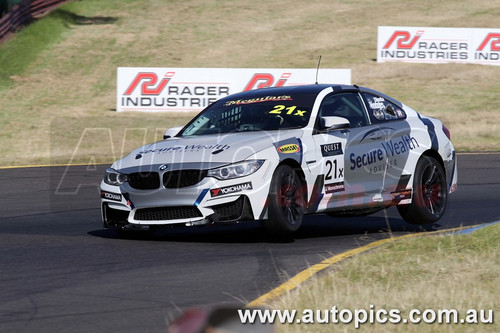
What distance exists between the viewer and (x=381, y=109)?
10586 mm

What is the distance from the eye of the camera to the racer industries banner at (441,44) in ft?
119

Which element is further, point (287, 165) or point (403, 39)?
point (403, 39)

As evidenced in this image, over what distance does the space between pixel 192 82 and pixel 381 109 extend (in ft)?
60.0

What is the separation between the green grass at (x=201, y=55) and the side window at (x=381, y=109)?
11869 mm

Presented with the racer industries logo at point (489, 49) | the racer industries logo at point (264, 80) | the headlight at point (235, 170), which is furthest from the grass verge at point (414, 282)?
the racer industries logo at point (489, 49)

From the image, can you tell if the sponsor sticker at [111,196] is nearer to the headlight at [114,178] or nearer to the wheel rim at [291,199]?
the headlight at [114,178]

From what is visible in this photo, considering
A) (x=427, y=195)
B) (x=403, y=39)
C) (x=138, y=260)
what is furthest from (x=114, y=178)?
(x=403, y=39)

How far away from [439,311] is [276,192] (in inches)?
129

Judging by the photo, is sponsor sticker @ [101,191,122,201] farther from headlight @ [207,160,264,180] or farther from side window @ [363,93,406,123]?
side window @ [363,93,406,123]

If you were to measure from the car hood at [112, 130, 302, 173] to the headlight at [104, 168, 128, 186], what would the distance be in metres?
0.05

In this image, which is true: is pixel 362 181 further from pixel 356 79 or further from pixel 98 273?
pixel 356 79

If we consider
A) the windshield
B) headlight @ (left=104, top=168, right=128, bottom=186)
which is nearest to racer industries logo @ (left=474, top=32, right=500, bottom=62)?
the windshield

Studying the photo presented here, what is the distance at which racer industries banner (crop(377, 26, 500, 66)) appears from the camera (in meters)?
36.2

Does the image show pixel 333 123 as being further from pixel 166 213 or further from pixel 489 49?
pixel 489 49
